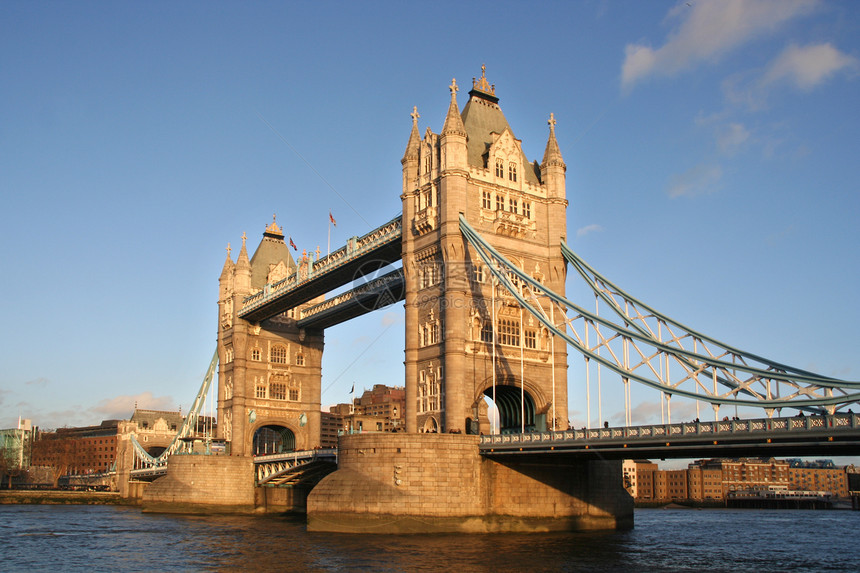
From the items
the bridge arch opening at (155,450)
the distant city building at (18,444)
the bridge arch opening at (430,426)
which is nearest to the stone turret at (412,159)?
the bridge arch opening at (430,426)

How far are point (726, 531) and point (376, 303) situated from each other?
35760 millimetres

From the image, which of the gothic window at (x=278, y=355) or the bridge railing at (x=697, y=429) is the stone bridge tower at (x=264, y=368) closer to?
the gothic window at (x=278, y=355)

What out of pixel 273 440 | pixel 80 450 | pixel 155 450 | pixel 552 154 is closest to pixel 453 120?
pixel 552 154

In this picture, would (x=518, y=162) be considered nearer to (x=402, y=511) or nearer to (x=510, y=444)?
(x=510, y=444)

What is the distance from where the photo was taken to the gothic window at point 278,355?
A: 93.6m

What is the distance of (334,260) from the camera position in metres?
75.6

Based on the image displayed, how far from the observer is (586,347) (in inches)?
1928

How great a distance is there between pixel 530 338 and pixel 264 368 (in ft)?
134

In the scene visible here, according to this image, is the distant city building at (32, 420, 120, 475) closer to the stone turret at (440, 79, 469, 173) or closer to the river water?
the river water

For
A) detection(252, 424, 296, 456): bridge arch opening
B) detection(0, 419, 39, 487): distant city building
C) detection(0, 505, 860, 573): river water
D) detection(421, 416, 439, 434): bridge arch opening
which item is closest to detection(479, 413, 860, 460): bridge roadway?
detection(0, 505, 860, 573): river water

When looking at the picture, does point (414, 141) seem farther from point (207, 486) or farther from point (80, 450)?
point (80, 450)

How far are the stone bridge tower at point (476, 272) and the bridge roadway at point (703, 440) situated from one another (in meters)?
5.85

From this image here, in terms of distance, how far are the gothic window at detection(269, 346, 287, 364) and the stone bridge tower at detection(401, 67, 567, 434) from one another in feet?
119

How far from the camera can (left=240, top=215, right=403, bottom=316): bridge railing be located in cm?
6675
